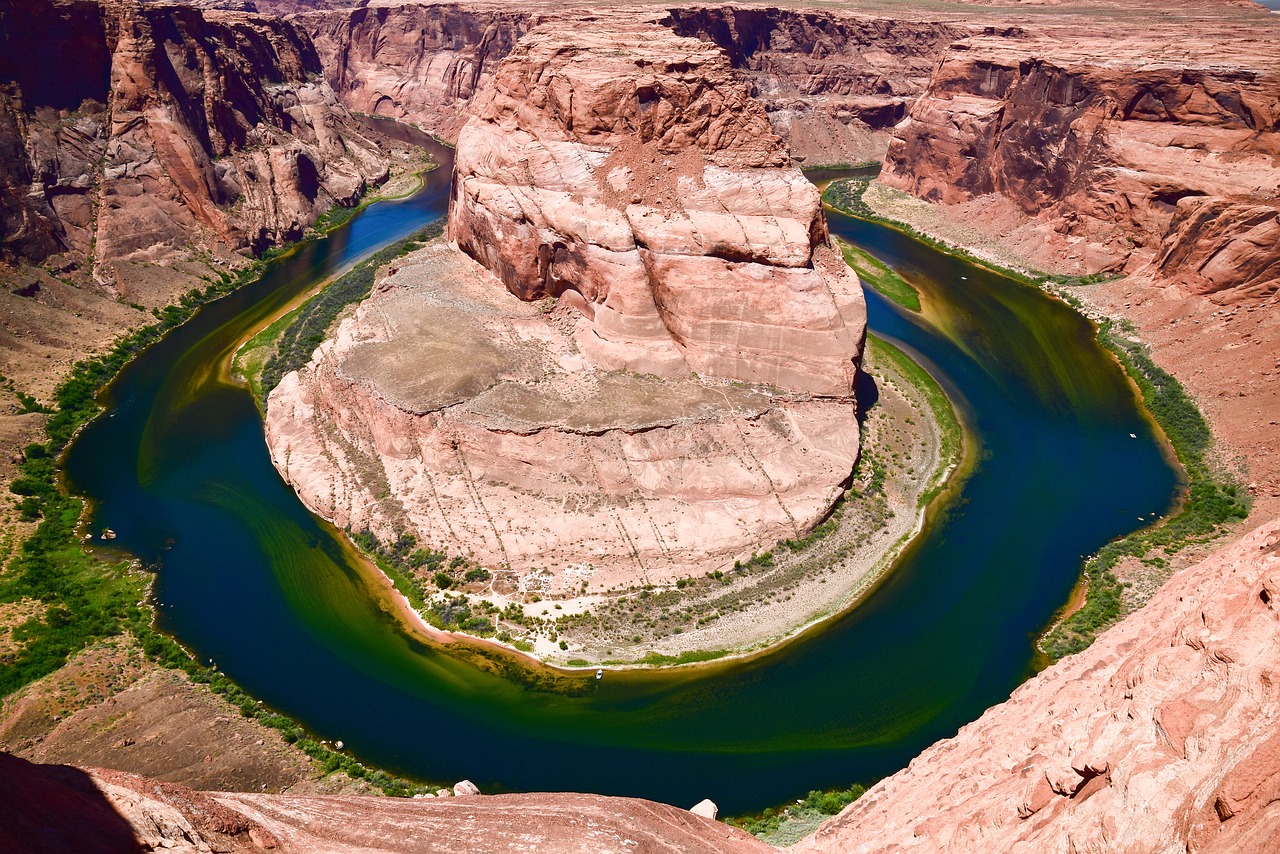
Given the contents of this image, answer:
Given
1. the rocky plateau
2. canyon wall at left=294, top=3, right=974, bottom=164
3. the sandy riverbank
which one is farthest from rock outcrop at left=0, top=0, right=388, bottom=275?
the sandy riverbank

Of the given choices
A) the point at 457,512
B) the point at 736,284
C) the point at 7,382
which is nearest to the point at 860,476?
the point at 736,284

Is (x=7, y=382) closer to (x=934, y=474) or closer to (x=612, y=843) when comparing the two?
(x=612, y=843)

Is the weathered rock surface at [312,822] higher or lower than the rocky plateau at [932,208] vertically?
lower

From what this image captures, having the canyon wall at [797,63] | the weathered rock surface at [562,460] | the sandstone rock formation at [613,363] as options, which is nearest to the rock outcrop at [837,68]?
the canyon wall at [797,63]

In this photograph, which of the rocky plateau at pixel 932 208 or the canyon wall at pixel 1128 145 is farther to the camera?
the canyon wall at pixel 1128 145

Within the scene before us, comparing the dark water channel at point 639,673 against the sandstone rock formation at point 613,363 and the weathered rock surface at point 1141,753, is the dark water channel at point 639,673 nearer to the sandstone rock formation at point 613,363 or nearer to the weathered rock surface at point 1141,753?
the sandstone rock formation at point 613,363

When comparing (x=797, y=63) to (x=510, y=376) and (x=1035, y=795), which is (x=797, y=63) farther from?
(x=1035, y=795)
